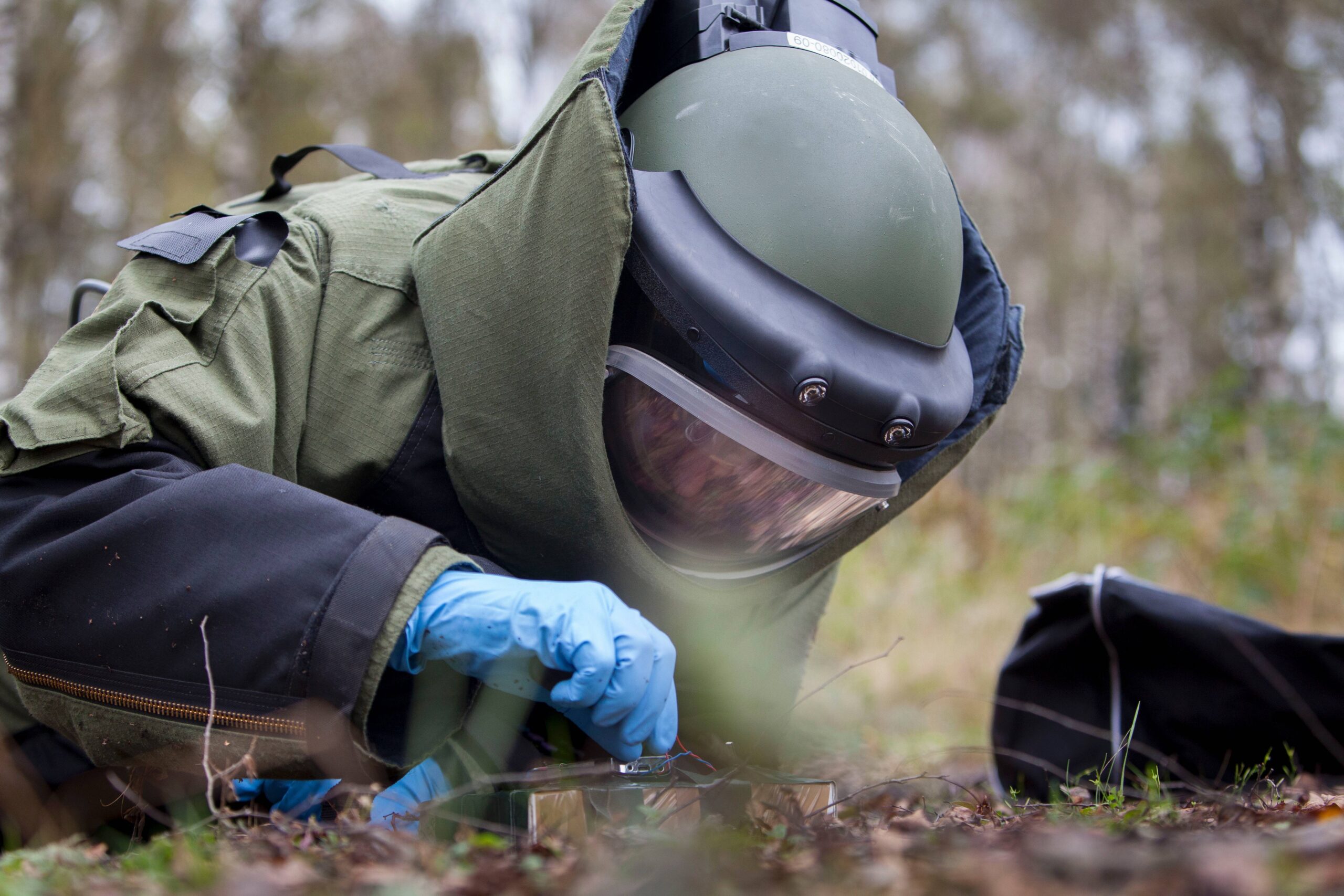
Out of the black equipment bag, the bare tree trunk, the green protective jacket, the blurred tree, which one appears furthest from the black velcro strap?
the blurred tree

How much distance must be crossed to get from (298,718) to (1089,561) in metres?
5.92

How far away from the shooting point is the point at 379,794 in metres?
1.65

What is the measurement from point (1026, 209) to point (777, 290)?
657 inches

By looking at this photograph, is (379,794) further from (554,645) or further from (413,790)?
(554,645)

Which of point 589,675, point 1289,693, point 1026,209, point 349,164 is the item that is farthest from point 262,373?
point 1026,209

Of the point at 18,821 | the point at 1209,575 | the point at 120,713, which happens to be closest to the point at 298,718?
the point at 120,713

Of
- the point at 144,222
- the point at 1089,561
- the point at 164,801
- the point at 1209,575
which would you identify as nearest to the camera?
the point at 164,801

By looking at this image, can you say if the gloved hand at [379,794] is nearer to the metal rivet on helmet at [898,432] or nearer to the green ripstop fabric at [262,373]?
the green ripstop fabric at [262,373]

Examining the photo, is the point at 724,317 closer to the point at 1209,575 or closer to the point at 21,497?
the point at 21,497

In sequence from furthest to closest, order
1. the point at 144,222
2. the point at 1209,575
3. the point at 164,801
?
1. the point at 144,222
2. the point at 1209,575
3. the point at 164,801

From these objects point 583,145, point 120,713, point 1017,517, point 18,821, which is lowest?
point 1017,517

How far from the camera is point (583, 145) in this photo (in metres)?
1.56

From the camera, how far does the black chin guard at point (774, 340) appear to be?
154cm

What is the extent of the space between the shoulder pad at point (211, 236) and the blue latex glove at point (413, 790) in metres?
0.91
